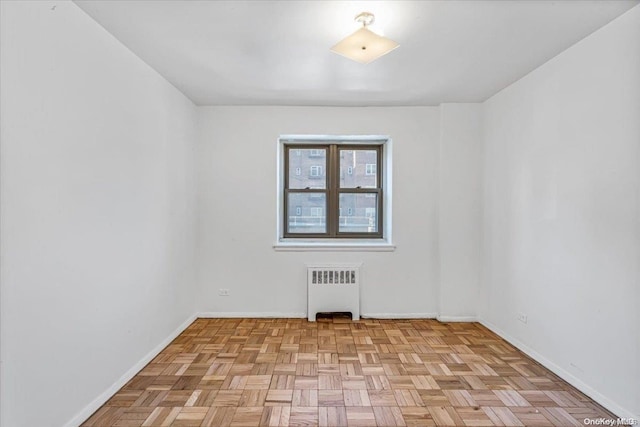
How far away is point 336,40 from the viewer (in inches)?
96.8

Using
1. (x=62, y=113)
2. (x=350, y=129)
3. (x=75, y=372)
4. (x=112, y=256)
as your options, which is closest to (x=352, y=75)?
(x=350, y=129)

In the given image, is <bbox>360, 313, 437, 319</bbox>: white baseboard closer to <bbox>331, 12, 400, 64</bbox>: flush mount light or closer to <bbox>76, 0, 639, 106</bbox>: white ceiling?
<bbox>76, 0, 639, 106</bbox>: white ceiling

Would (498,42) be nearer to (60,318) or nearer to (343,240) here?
(343,240)

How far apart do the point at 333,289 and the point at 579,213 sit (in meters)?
2.40

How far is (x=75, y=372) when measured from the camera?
6.73 feet

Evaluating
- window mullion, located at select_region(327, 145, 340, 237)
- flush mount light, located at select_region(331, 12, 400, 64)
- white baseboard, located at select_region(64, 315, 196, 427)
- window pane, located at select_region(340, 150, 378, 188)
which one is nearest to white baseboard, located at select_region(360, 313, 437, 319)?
window mullion, located at select_region(327, 145, 340, 237)

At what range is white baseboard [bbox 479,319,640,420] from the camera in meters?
2.15

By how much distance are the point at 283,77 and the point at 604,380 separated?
126 inches

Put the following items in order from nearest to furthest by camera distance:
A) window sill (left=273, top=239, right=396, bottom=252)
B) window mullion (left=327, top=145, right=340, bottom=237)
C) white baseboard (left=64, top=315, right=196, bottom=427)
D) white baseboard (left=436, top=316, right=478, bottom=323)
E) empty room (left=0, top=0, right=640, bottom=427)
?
empty room (left=0, top=0, right=640, bottom=427) → white baseboard (left=64, top=315, right=196, bottom=427) → white baseboard (left=436, top=316, right=478, bottom=323) → window sill (left=273, top=239, right=396, bottom=252) → window mullion (left=327, top=145, right=340, bottom=237)

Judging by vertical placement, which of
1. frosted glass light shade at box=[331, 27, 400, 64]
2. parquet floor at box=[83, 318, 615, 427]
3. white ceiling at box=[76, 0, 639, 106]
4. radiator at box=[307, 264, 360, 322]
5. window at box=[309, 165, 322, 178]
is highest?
white ceiling at box=[76, 0, 639, 106]

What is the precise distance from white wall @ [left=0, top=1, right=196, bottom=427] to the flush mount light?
1542 mm

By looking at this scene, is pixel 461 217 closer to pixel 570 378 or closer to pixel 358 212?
pixel 358 212

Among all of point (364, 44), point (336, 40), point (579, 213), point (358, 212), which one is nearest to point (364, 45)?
point (364, 44)

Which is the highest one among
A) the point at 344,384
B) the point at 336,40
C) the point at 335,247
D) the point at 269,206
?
the point at 336,40
